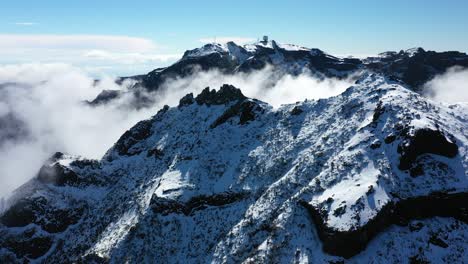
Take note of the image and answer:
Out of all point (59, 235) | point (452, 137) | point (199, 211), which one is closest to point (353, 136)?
point (452, 137)

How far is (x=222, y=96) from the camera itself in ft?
439

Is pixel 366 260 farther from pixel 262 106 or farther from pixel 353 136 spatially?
pixel 262 106

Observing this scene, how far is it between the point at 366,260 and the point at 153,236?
5190 centimetres

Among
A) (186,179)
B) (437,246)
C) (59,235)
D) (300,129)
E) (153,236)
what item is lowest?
(59,235)

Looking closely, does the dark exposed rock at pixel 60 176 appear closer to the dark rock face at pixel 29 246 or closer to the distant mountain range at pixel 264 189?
the distant mountain range at pixel 264 189

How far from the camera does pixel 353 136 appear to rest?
85125mm

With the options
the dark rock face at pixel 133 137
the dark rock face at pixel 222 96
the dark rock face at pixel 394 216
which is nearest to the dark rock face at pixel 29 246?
the dark rock face at pixel 133 137

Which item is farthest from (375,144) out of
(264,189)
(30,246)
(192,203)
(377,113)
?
(30,246)

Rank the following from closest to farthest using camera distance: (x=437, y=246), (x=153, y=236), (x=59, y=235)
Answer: (x=437, y=246), (x=153, y=236), (x=59, y=235)

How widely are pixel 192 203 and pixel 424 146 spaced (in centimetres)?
5394

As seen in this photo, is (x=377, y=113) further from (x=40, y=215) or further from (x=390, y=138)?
(x=40, y=215)

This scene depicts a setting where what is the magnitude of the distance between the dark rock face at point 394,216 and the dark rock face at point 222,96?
7215 cm

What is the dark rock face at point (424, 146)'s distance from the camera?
236ft

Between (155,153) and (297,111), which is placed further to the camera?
(155,153)
